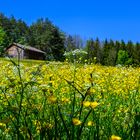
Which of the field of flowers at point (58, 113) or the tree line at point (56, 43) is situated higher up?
the tree line at point (56, 43)

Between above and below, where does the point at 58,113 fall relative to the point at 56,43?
below

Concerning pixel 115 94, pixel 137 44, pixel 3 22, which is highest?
pixel 3 22

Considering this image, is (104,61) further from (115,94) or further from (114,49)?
(115,94)

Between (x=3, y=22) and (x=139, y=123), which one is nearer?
(x=139, y=123)

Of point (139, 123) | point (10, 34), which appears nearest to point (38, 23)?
point (10, 34)

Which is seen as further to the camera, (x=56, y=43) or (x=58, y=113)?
(x=56, y=43)

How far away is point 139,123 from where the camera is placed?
111 inches

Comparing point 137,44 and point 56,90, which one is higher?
point 137,44

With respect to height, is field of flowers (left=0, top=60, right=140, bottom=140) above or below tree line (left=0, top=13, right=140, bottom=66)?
below

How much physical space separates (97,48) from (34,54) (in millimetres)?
19616

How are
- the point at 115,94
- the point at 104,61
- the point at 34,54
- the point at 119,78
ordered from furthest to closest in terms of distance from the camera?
the point at 104,61, the point at 34,54, the point at 119,78, the point at 115,94

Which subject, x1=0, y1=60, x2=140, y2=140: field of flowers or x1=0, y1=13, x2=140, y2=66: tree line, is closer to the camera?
x1=0, y1=60, x2=140, y2=140: field of flowers

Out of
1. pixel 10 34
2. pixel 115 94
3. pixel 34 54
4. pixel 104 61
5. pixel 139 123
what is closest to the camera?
pixel 139 123

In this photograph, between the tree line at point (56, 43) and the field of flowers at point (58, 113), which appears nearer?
the field of flowers at point (58, 113)
